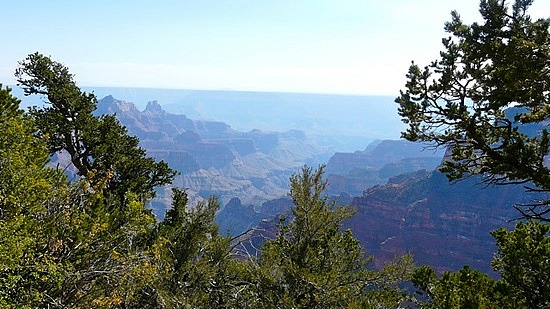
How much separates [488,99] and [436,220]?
109m

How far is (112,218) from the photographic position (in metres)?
15.0

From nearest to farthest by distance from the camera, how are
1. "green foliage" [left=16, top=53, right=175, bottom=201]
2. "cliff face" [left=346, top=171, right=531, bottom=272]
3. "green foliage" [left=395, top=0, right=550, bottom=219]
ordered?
"green foliage" [left=395, top=0, right=550, bottom=219] → "green foliage" [left=16, top=53, right=175, bottom=201] → "cliff face" [left=346, top=171, right=531, bottom=272]

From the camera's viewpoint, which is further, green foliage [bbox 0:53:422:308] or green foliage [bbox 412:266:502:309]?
green foliage [bbox 0:53:422:308]

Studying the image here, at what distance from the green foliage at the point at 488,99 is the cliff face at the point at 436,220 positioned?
84158 millimetres

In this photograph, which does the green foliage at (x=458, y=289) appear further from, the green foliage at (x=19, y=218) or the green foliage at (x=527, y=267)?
the green foliage at (x=19, y=218)

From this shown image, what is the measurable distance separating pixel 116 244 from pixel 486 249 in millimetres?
97719

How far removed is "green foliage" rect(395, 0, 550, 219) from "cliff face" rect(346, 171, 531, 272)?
8416 centimetres

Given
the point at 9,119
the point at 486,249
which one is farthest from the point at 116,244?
the point at 486,249

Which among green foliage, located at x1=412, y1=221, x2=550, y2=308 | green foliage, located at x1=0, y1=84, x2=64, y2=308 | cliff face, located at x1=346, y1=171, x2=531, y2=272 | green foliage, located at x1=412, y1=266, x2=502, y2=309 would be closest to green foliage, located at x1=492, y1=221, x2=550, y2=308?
green foliage, located at x1=412, y1=221, x2=550, y2=308

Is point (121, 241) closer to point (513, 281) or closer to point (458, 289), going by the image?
point (458, 289)

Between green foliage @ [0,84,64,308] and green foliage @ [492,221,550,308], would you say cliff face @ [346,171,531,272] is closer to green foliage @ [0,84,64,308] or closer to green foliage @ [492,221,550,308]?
green foliage @ [492,221,550,308]

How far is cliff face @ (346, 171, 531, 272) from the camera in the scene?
9738 cm

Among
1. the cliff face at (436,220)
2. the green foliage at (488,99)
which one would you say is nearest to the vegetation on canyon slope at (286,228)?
the green foliage at (488,99)

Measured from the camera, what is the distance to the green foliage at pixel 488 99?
8312 mm
